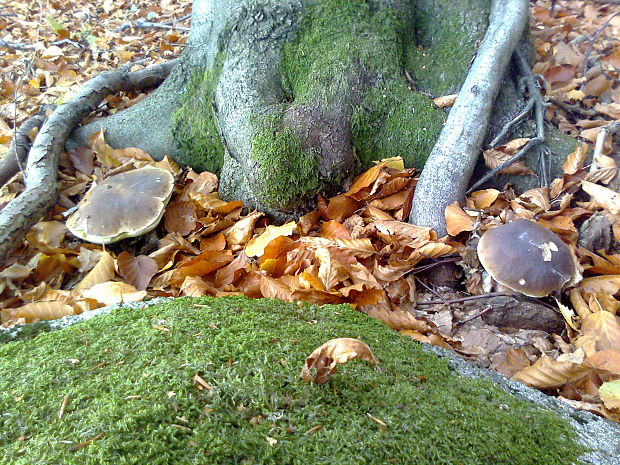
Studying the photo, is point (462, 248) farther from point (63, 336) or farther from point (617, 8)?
point (617, 8)

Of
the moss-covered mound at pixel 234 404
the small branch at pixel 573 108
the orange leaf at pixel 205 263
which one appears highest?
the moss-covered mound at pixel 234 404

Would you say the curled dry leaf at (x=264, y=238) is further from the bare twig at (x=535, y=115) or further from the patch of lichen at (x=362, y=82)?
the bare twig at (x=535, y=115)

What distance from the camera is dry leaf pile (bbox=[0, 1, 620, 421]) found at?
7.64 feet

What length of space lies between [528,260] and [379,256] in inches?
33.3

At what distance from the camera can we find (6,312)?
2594 millimetres

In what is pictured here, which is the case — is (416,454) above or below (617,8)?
below

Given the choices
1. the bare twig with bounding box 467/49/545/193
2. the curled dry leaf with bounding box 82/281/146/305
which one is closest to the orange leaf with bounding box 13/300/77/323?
the curled dry leaf with bounding box 82/281/146/305

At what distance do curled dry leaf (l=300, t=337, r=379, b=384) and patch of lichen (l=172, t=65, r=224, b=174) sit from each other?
2749 millimetres

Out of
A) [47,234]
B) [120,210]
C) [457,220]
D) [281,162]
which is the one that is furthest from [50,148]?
[457,220]

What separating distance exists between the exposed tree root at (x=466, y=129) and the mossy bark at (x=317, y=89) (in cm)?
20

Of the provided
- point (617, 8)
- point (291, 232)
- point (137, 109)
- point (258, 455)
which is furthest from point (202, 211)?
point (617, 8)

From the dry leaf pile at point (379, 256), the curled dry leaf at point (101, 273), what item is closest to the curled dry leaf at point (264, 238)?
the dry leaf pile at point (379, 256)

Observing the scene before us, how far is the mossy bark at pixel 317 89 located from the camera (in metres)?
3.11

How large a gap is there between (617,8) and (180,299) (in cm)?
598
